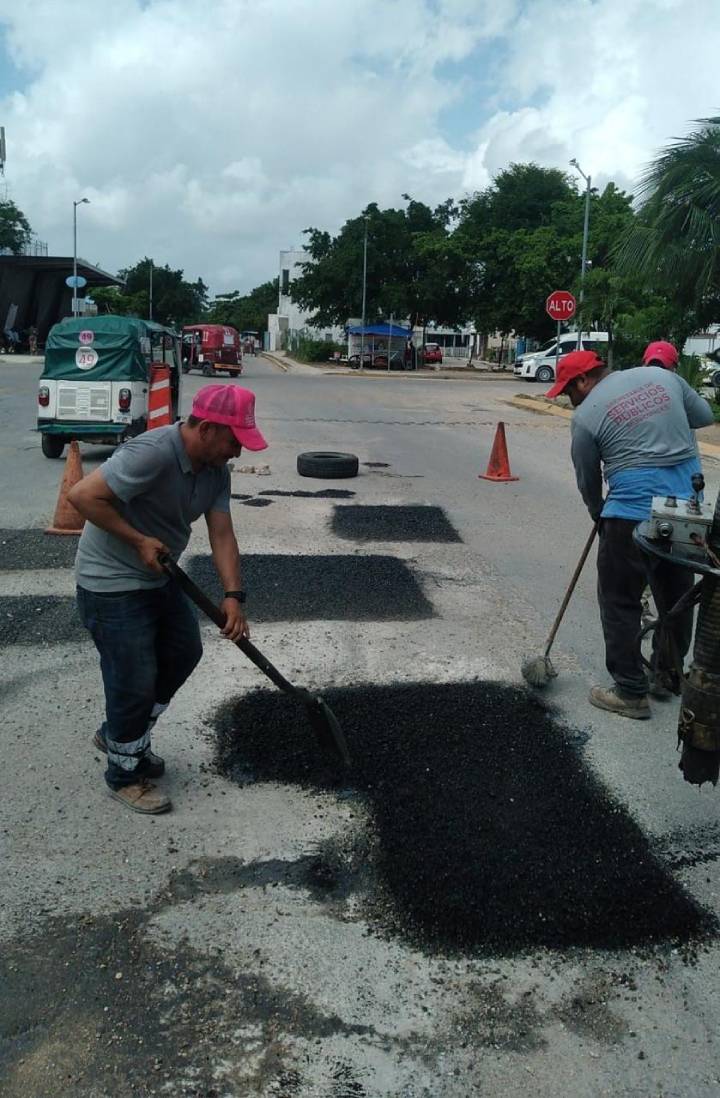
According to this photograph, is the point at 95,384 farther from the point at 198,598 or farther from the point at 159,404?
the point at 198,598

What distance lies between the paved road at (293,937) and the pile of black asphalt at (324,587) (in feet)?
0.58

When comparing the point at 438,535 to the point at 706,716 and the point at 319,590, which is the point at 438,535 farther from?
the point at 706,716

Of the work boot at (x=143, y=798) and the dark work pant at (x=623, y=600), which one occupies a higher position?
the dark work pant at (x=623, y=600)

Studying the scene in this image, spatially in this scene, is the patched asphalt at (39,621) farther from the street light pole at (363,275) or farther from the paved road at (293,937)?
the street light pole at (363,275)

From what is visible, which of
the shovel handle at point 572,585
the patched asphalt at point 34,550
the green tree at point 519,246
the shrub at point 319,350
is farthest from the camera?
the shrub at point 319,350

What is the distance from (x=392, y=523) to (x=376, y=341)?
144ft

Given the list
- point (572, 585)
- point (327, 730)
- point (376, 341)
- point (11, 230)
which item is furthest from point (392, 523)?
point (11, 230)

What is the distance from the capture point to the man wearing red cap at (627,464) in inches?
172

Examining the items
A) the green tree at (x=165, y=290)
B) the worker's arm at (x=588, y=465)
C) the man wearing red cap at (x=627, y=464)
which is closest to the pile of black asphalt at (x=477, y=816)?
the man wearing red cap at (x=627, y=464)

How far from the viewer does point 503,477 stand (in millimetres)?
11500

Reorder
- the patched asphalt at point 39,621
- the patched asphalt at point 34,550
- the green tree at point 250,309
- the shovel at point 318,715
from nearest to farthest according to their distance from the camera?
the shovel at point 318,715
the patched asphalt at point 39,621
the patched asphalt at point 34,550
the green tree at point 250,309

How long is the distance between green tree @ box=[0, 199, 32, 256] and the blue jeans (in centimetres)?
6440

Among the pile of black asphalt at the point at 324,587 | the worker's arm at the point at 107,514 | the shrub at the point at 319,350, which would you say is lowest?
the pile of black asphalt at the point at 324,587

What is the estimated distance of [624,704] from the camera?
4.64 metres
